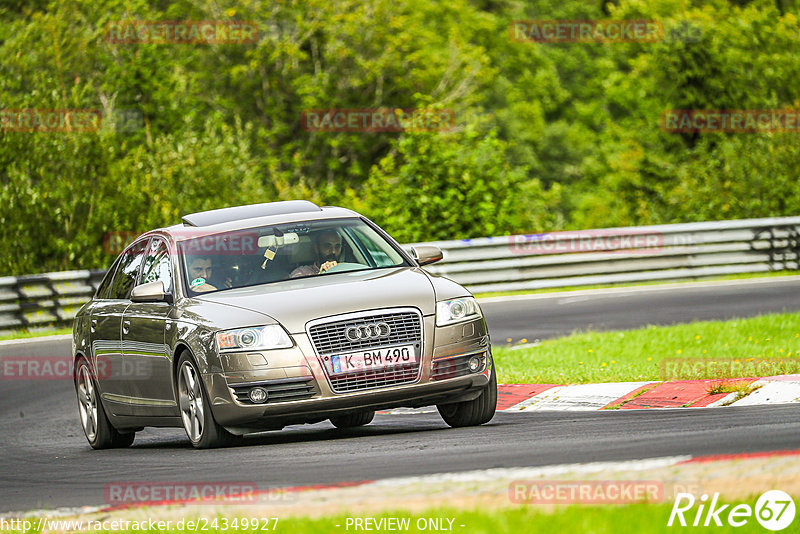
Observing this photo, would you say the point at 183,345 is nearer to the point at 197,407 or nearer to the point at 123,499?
the point at 197,407

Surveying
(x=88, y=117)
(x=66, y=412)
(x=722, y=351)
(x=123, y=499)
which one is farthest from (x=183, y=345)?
(x=88, y=117)

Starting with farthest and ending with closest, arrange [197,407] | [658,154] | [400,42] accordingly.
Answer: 1. [400,42]
2. [658,154]
3. [197,407]

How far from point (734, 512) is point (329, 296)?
4.17 metres

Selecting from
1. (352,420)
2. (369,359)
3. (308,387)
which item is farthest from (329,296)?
(352,420)

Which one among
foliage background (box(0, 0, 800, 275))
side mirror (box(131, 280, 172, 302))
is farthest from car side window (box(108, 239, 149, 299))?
foliage background (box(0, 0, 800, 275))

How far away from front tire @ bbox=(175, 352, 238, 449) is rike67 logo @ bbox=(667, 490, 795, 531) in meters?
4.26

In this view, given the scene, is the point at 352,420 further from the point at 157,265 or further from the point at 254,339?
the point at 254,339

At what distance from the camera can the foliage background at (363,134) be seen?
79.2 ft

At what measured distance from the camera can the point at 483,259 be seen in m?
22.6

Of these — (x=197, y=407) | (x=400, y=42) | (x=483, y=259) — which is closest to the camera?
(x=197, y=407)

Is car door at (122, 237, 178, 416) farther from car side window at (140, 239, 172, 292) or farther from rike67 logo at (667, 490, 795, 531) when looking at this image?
rike67 logo at (667, 490, 795, 531)

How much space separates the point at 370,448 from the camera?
329 inches

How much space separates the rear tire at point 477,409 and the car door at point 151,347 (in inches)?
76.7

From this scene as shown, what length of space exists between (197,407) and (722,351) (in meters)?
5.70
